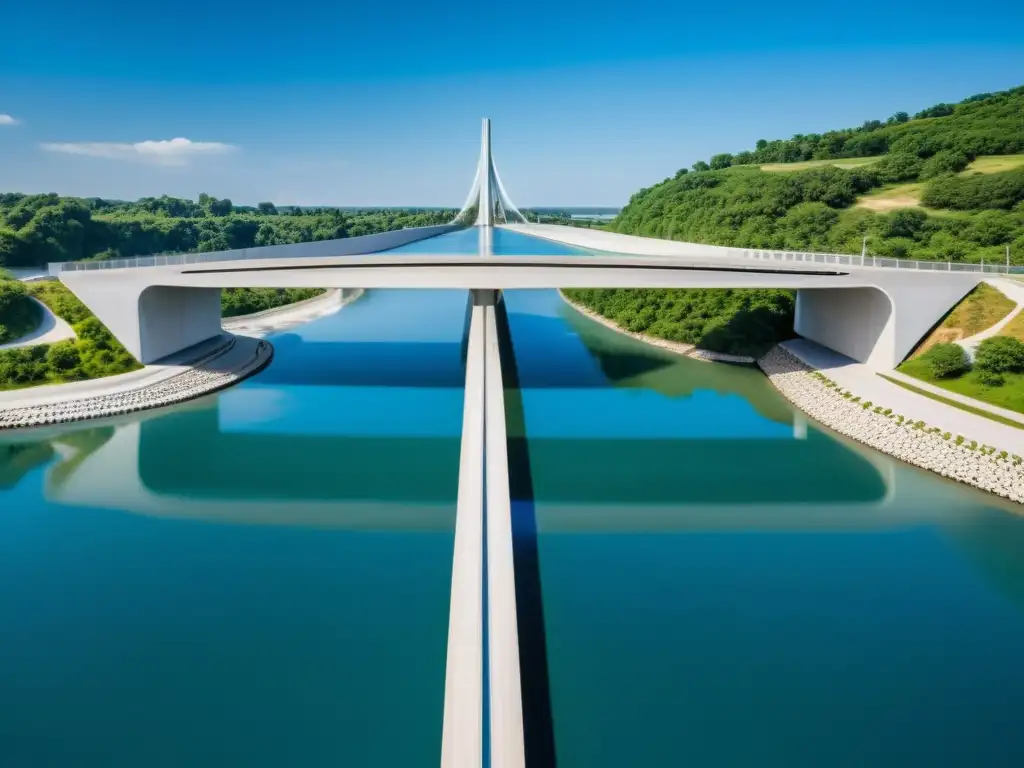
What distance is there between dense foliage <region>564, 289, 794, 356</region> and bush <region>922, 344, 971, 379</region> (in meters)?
7.17

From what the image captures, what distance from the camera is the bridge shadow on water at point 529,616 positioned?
21.2 feet

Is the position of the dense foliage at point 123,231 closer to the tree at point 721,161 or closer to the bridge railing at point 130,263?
the bridge railing at point 130,263

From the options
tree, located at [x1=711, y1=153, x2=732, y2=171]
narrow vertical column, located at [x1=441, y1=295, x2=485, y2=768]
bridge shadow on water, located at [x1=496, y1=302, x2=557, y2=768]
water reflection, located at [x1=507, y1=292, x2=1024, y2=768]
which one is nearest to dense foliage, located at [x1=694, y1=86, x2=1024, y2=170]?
tree, located at [x1=711, y1=153, x2=732, y2=171]

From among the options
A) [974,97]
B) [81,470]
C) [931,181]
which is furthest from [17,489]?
[974,97]

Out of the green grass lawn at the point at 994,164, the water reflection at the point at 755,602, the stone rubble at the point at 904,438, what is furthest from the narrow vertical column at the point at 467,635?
the green grass lawn at the point at 994,164

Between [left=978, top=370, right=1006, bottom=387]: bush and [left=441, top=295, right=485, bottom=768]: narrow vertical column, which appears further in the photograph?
[left=978, top=370, right=1006, bottom=387]: bush

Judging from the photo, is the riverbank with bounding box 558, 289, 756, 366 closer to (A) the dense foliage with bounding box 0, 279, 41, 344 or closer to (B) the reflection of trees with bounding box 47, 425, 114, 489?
(B) the reflection of trees with bounding box 47, 425, 114, 489

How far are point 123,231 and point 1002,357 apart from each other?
4301 centimetres

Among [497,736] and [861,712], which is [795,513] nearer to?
[861,712]

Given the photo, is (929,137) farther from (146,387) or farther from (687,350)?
(146,387)

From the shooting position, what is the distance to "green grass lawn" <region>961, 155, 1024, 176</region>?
3425 cm

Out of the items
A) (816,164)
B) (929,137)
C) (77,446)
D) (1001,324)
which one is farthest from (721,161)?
(77,446)

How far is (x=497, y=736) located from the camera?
5.42 metres

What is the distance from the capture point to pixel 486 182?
5759cm
